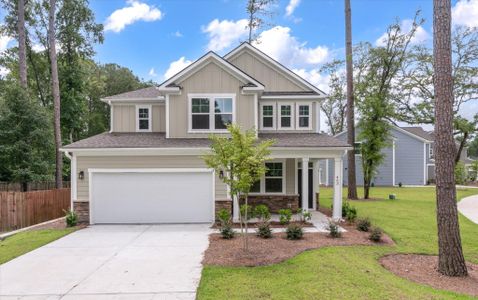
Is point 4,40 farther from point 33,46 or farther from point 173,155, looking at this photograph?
point 173,155

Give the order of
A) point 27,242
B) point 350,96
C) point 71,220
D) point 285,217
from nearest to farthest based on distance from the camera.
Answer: point 27,242, point 285,217, point 71,220, point 350,96

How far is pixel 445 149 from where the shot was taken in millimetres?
6715

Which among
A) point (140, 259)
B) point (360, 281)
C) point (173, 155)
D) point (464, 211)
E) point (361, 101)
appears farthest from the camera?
point (361, 101)

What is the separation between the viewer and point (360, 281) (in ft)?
19.2

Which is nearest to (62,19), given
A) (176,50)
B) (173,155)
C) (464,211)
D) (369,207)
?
(176,50)

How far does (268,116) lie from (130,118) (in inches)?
241

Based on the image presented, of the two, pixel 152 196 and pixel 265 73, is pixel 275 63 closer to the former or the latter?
pixel 265 73

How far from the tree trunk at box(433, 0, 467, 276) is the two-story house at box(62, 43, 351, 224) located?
526cm

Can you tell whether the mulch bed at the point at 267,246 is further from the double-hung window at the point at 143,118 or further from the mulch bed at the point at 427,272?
the double-hung window at the point at 143,118

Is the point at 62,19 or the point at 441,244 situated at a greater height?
the point at 62,19

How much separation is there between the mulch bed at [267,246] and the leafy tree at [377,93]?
11.3 m

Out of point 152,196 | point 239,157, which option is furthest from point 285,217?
point 152,196

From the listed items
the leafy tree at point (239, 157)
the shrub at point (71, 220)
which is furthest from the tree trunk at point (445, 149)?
the shrub at point (71, 220)

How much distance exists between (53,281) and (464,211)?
55.7ft
